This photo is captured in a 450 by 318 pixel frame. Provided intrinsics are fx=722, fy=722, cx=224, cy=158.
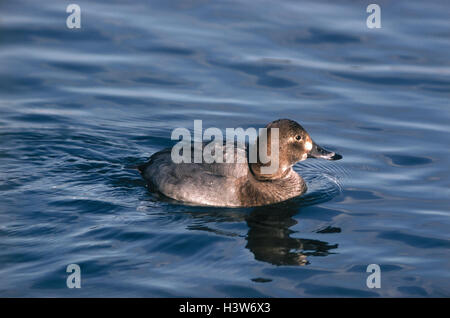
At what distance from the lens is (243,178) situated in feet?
31.4

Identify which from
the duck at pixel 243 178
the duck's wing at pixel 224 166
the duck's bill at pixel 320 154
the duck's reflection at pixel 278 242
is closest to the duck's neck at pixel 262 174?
the duck at pixel 243 178

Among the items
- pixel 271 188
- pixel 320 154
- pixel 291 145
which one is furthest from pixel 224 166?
pixel 320 154

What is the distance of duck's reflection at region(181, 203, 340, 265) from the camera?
26.7 feet

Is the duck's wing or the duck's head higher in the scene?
the duck's head

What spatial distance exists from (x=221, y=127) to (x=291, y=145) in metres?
2.57

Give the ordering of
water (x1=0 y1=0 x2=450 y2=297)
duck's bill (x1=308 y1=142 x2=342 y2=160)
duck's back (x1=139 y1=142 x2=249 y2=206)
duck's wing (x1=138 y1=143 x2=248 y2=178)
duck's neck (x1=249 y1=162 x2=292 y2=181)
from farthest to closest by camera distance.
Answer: duck's bill (x1=308 y1=142 x2=342 y2=160) → duck's neck (x1=249 y1=162 x2=292 y2=181) → duck's wing (x1=138 y1=143 x2=248 y2=178) → duck's back (x1=139 y1=142 x2=249 y2=206) → water (x1=0 y1=0 x2=450 y2=297)

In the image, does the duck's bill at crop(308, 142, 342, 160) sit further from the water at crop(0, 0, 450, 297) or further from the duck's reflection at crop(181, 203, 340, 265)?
the duck's reflection at crop(181, 203, 340, 265)

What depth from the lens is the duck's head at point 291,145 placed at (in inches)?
375

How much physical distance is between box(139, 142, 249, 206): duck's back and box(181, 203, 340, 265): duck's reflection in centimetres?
26

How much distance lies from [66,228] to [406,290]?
3.95 meters

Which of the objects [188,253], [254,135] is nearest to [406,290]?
[188,253]

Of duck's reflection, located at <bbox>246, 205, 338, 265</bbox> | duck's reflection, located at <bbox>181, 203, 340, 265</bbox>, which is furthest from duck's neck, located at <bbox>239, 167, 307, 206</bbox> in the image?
duck's reflection, located at <bbox>246, 205, 338, 265</bbox>

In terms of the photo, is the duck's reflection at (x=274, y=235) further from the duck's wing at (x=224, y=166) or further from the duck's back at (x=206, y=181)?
the duck's wing at (x=224, y=166)

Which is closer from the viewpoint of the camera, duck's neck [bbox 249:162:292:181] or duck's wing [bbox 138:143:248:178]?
duck's wing [bbox 138:143:248:178]
